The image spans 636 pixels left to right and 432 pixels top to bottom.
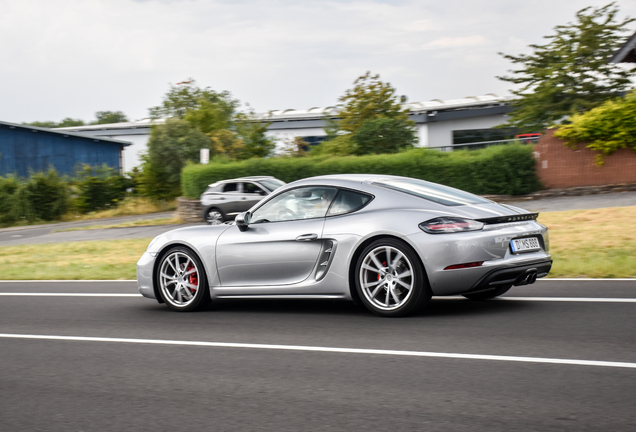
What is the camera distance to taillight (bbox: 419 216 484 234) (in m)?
6.46

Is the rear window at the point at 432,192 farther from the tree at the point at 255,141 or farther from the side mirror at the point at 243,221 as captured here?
the tree at the point at 255,141

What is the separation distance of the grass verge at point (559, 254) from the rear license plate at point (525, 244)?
2603 millimetres

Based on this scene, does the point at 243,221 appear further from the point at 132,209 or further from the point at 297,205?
the point at 132,209

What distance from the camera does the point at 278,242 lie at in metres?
7.34

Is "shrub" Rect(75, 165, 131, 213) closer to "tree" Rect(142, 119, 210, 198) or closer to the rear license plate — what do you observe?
"tree" Rect(142, 119, 210, 198)

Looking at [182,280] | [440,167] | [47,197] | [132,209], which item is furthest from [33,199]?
[182,280]

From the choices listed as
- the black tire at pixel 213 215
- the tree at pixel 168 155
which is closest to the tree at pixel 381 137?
the black tire at pixel 213 215

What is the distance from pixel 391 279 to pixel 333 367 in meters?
1.62

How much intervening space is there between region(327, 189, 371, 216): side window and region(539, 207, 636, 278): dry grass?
3632 mm

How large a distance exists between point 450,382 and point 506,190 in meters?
18.6

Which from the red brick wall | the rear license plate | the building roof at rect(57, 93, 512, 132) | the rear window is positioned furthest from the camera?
the building roof at rect(57, 93, 512, 132)

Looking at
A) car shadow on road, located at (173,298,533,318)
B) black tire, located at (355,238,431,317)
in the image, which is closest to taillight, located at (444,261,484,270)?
black tire, located at (355,238,431,317)

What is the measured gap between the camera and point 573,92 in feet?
91.1

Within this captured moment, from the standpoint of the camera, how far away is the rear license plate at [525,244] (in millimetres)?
6641
